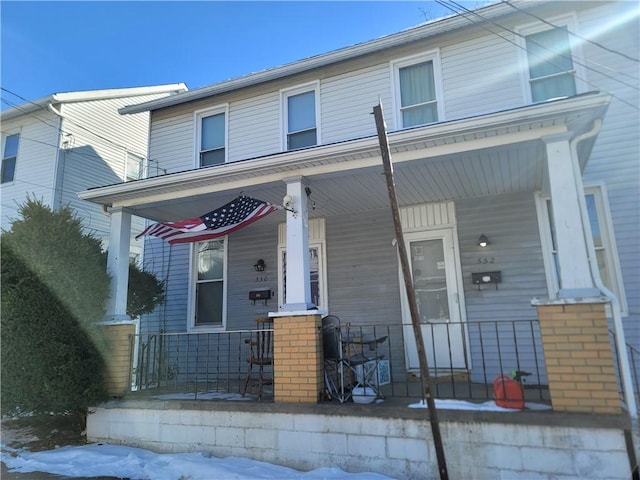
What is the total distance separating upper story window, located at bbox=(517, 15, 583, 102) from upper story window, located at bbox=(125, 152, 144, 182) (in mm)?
11048

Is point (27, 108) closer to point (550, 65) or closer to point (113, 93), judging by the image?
point (113, 93)

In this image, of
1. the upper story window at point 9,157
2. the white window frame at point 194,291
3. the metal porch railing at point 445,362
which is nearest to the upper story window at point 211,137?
the white window frame at point 194,291

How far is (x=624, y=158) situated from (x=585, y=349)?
131 inches

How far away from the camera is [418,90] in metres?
7.05

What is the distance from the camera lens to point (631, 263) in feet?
17.9

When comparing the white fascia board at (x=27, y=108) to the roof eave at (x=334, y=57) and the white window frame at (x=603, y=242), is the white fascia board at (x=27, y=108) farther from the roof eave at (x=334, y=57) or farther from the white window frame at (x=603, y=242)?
the white window frame at (x=603, y=242)

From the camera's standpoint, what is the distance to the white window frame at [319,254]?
278 inches

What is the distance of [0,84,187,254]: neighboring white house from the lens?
11.3 m

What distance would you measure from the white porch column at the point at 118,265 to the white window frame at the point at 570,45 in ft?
20.1

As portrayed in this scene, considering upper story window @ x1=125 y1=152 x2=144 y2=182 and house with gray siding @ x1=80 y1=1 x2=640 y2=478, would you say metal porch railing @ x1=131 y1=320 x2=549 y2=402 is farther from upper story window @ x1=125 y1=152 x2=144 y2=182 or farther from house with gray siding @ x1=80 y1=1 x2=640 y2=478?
upper story window @ x1=125 y1=152 x2=144 y2=182

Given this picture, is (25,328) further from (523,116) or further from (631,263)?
(631,263)

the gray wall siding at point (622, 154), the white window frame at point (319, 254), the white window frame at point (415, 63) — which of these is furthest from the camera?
the white window frame at point (319, 254)

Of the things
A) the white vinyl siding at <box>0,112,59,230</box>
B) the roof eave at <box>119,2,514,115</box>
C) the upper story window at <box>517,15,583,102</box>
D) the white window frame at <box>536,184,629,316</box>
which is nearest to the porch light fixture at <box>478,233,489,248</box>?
the white window frame at <box>536,184,629,316</box>

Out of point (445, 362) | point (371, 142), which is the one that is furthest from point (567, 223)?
point (445, 362)
